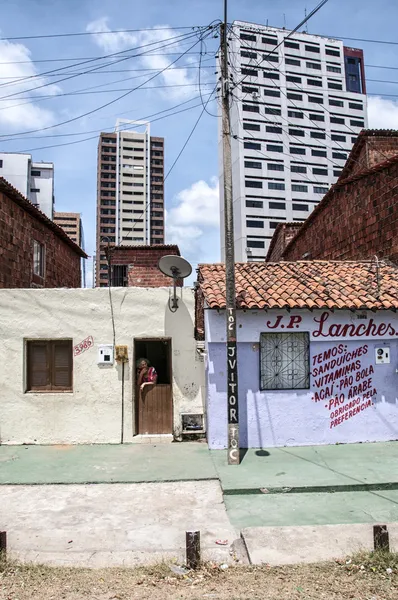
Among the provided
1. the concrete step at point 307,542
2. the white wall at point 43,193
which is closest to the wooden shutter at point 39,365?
the concrete step at point 307,542

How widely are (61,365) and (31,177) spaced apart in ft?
279

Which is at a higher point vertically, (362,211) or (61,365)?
(362,211)

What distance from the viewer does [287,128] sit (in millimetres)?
81750

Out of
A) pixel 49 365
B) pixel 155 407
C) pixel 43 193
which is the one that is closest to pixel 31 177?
pixel 43 193

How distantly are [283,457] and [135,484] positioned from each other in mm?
3062

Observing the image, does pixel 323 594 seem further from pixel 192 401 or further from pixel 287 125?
pixel 287 125

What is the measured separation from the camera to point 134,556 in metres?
5.24

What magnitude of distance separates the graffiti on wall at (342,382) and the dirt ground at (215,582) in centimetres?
493

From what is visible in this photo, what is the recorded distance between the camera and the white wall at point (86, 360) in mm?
10188

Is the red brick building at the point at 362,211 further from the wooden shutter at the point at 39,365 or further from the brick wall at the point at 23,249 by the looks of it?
the brick wall at the point at 23,249

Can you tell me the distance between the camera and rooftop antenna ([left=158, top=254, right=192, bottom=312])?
33.7 ft

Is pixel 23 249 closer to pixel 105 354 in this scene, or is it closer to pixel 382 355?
pixel 105 354

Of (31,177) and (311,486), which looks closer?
(311,486)

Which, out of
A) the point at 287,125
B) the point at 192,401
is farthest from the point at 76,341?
the point at 287,125
